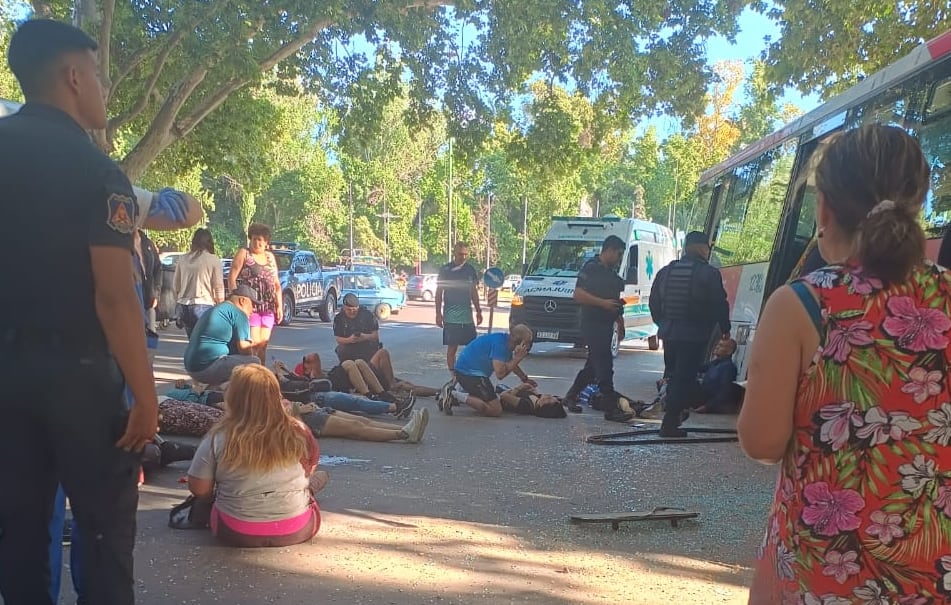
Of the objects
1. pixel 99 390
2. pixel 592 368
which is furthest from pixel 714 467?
pixel 99 390

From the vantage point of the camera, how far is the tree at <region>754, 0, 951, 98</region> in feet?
35.6

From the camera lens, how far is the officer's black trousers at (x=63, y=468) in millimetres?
2035

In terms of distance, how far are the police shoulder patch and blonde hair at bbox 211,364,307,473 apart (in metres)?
2.09

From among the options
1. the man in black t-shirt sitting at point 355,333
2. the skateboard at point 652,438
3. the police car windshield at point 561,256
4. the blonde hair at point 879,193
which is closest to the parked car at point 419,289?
the police car windshield at point 561,256

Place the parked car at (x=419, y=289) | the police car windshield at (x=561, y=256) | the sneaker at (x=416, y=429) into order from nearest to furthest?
the sneaker at (x=416, y=429)
the police car windshield at (x=561, y=256)
the parked car at (x=419, y=289)

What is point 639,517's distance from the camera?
4727mm

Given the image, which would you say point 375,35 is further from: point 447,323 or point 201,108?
point 447,323

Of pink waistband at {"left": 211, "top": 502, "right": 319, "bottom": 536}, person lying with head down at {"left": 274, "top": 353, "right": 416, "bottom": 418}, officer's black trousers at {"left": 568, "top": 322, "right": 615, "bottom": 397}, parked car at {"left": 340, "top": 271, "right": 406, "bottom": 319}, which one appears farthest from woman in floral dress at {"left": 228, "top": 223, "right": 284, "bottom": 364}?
parked car at {"left": 340, "top": 271, "right": 406, "bottom": 319}

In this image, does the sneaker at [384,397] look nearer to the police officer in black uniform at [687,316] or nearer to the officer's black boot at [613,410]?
the officer's black boot at [613,410]

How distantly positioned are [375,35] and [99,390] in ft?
40.5

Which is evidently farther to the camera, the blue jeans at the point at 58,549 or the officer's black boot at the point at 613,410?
the officer's black boot at the point at 613,410

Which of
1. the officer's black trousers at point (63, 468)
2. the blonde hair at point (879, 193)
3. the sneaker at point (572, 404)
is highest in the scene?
the blonde hair at point (879, 193)

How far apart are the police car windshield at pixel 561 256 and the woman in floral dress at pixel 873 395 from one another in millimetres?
13636

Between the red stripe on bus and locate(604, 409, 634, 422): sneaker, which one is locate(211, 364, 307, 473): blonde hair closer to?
locate(604, 409, 634, 422): sneaker
